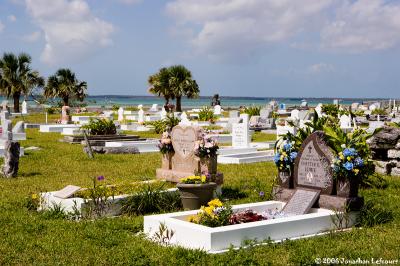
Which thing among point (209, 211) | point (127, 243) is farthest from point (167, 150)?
point (127, 243)

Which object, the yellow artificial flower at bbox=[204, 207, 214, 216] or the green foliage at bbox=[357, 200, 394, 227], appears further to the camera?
the green foliage at bbox=[357, 200, 394, 227]

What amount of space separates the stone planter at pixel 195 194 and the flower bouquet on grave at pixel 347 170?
2250 mm

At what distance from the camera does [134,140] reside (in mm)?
25062

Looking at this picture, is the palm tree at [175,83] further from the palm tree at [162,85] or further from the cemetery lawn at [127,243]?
the cemetery lawn at [127,243]

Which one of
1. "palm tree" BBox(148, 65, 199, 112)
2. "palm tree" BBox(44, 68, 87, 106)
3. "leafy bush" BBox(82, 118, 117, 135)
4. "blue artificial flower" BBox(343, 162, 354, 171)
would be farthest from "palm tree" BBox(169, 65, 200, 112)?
"blue artificial flower" BBox(343, 162, 354, 171)

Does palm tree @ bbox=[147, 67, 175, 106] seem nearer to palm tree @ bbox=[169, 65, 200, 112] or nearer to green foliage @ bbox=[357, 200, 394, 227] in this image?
palm tree @ bbox=[169, 65, 200, 112]

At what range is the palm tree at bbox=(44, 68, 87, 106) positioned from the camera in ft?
159

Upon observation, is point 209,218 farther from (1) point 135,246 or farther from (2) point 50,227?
(2) point 50,227

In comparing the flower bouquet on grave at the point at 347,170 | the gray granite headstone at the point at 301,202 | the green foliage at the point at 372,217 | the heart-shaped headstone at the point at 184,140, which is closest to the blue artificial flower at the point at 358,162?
the flower bouquet on grave at the point at 347,170

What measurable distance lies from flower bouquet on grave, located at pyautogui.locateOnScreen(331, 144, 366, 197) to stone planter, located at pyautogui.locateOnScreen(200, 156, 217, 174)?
3.35 m

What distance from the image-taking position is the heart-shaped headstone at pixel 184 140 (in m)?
12.6

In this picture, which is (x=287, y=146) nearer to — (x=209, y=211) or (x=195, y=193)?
(x=195, y=193)

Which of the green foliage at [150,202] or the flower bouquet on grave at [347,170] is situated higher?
the flower bouquet on grave at [347,170]

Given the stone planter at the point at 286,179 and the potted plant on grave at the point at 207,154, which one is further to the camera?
the potted plant on grave at the point at 207,154
